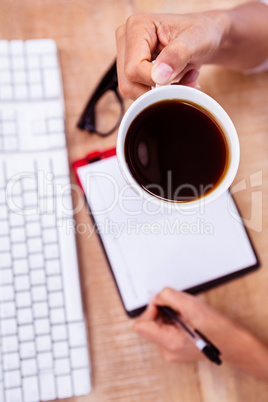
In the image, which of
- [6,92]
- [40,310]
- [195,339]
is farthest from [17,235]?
[195,339]

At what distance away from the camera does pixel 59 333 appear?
595 millimetres

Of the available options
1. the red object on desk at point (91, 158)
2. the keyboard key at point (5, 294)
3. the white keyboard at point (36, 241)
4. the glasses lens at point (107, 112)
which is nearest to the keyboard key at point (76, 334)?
the white keyboard at point (36, 241)

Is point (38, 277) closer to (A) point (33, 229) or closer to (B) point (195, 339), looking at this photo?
(A) point (33, 229)

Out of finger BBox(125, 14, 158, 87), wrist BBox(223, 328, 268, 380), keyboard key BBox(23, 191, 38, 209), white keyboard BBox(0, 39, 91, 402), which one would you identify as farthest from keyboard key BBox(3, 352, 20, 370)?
finger BBox(125, 14, 158, 87)

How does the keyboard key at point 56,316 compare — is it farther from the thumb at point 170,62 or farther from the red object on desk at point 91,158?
the thumb at point 170,62

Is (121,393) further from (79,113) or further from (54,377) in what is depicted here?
(79,113)

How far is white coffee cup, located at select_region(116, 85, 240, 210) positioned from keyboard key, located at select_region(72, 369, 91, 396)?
0.33 meters

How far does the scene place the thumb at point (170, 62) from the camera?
1.37 feet

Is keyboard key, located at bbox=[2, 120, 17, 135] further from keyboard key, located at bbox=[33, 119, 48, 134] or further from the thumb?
the thumb

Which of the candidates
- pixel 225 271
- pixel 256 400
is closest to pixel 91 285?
pixel 225 271

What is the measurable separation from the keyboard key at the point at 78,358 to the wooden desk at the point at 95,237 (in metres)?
0.04

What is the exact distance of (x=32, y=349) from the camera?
59cm

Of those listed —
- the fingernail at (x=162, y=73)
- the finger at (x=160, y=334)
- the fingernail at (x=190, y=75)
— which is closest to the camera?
the fingernail at (x=162, y=73)

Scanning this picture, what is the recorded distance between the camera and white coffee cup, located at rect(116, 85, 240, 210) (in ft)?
1.37
